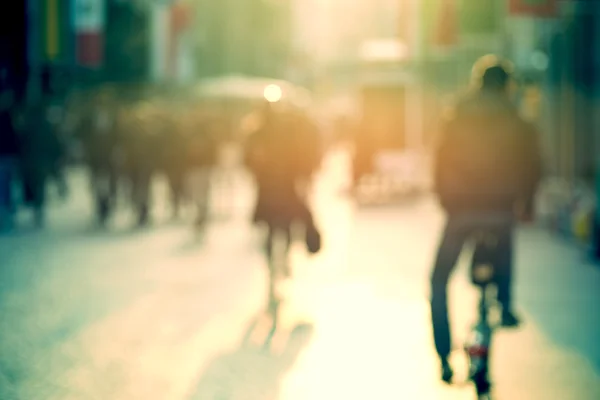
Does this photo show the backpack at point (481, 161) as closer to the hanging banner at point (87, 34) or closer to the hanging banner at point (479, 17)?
the hanging banner at point (479, 17)

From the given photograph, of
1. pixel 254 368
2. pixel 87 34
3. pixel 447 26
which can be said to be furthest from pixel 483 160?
pixel 87 34

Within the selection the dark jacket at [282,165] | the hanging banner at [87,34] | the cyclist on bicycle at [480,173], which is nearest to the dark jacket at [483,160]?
the cyclist on bicycle at [480,173]

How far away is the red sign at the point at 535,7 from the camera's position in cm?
1527

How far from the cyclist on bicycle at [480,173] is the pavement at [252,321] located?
683 millimetres

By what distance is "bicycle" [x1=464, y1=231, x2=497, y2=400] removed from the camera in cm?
640

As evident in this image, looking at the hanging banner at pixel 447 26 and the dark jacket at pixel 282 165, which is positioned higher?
the hanging banner at pixel 447 26

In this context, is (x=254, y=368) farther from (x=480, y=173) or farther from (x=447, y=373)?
(x=480, y=173)

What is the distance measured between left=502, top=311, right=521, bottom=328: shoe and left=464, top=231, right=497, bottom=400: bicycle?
0.12m

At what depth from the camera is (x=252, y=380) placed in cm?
686

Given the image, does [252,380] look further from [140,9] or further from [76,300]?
[140,9]

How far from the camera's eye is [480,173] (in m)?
6.68

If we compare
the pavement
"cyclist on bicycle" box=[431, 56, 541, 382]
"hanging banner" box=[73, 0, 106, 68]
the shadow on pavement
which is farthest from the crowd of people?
"cyclist on bicycle" box=[431, 56, 541, 382]

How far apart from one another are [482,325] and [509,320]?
0.30 m

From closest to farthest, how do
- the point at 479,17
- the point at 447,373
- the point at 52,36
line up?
the point at 447,373 → the point at 52,36 → the point at 479,17
